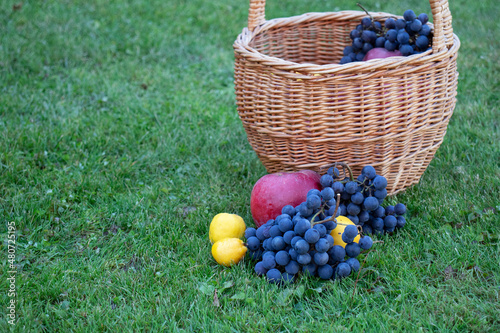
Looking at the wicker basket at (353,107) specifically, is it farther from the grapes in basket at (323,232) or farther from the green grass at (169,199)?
the green grass at (169,199)

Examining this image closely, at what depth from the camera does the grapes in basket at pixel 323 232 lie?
5.75 feet

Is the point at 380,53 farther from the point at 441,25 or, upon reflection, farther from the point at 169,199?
the point at 169,199

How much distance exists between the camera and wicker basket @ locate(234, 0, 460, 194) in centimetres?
200

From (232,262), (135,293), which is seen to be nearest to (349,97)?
(232,262)

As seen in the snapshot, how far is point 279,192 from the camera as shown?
2.06 metres

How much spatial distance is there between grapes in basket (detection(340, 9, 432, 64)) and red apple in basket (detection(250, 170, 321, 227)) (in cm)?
91

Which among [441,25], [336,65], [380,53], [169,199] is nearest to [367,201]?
[336,65]

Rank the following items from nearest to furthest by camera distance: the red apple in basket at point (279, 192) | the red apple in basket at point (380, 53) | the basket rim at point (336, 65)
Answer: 1. the basket rim at point (336, 65)
2. the red apple in basket at point (279, 192)
3. the red apple in basket at point (380, 53)

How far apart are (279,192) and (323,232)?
38cm

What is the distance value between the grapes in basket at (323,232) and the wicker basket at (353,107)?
17cm

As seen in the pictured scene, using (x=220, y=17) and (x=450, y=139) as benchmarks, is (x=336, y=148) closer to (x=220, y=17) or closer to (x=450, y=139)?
(x=450, y=139)

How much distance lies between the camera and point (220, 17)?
5152 millimetres

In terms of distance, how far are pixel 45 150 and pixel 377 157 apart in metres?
2.10

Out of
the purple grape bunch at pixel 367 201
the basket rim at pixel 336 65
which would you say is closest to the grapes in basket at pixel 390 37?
the basket rim at pixel 336 65
